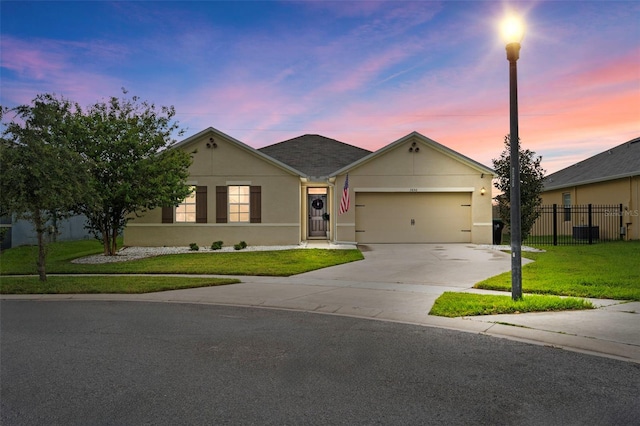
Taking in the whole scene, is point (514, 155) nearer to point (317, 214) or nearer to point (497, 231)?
point (497, 231)

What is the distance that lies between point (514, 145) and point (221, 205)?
15950 millimetres

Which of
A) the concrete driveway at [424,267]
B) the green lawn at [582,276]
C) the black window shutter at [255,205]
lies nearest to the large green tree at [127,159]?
the black window shutter at [255,205]

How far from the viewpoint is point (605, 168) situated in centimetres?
2702

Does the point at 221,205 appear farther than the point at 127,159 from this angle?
Yes

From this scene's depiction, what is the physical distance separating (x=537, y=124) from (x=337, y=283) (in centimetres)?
1614

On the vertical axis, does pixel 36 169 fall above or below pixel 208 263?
above

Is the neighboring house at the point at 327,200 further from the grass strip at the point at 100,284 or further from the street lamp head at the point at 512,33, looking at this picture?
the street lamp head at the point at 512,33

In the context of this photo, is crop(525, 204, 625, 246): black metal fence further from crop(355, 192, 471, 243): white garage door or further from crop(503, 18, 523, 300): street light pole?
crop(503, 18, 523, 300): street light pole

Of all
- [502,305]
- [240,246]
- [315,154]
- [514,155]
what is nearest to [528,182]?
[315,154]

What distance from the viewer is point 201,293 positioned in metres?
10.4

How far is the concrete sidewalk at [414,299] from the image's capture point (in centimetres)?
634

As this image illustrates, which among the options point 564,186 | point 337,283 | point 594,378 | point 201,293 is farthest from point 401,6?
point 564,186

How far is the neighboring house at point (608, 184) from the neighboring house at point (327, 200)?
432 cm

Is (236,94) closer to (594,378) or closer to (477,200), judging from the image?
(477,200)
